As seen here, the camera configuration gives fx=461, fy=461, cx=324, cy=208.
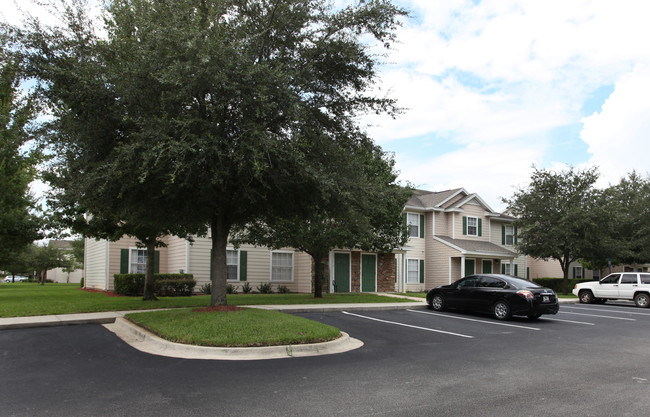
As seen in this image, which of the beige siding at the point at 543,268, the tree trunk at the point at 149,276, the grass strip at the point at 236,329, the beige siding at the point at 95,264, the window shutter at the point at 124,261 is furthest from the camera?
the beige siding at the point at 543,268

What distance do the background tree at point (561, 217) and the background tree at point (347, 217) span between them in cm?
1122

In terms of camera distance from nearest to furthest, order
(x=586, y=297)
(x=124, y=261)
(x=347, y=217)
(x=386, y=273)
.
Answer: (x=347, y=217), (x=586, y=297), (x=124, y=261), (x=386, y=273)

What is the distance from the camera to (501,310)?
46.4ft

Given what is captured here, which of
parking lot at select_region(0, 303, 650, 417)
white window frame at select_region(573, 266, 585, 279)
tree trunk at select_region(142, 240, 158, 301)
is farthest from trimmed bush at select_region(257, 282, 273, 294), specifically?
white window frame at select_region(573, 266, 585, 279)

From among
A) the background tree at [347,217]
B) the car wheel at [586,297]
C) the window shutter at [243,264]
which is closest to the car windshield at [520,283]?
the background tree at [347,217]

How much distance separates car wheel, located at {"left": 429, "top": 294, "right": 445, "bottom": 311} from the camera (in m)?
16.2

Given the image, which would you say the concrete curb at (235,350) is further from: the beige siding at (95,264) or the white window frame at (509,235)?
the white window frame at (509,235)

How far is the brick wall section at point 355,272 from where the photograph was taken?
26.5m

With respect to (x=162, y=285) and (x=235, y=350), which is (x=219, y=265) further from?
(x=162, y=285)

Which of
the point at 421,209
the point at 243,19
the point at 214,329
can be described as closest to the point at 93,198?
the point at 214,329

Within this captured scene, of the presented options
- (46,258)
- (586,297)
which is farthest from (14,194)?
(46,258)

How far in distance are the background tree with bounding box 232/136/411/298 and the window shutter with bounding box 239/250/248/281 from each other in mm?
3172

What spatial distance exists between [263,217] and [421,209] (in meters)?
18.4

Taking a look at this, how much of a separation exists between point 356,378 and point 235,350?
2524 millimetres
